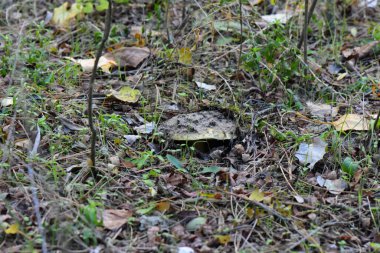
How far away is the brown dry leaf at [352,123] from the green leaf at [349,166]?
0.99 feet

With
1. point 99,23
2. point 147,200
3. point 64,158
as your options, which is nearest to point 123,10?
point 99,23

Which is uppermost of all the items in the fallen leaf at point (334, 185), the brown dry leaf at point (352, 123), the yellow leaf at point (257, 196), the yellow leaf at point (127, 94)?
the brown dry leaf at point (352, 123)

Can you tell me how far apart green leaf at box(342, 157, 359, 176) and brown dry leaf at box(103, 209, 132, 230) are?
3.54 feet

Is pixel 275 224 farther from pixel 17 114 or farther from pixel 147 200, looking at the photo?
pixel 17 114

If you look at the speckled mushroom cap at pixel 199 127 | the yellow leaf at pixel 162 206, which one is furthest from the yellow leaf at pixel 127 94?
the yellow leaf at pixel 162 206

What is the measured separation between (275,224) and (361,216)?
0.40 meters

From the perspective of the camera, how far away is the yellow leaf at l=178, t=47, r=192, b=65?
12.9ft

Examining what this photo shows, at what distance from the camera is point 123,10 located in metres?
4.90

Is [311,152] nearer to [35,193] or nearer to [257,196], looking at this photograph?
[257,196]

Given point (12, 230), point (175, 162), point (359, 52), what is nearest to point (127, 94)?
point (175, 162)

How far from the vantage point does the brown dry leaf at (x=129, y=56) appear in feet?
13.4

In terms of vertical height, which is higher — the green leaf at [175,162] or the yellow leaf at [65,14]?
the yellow leaf at [65,14]

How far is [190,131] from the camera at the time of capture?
3.31 metres

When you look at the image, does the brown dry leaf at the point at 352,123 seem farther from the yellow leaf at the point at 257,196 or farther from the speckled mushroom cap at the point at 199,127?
the yellow leaf at the point at 257,196
